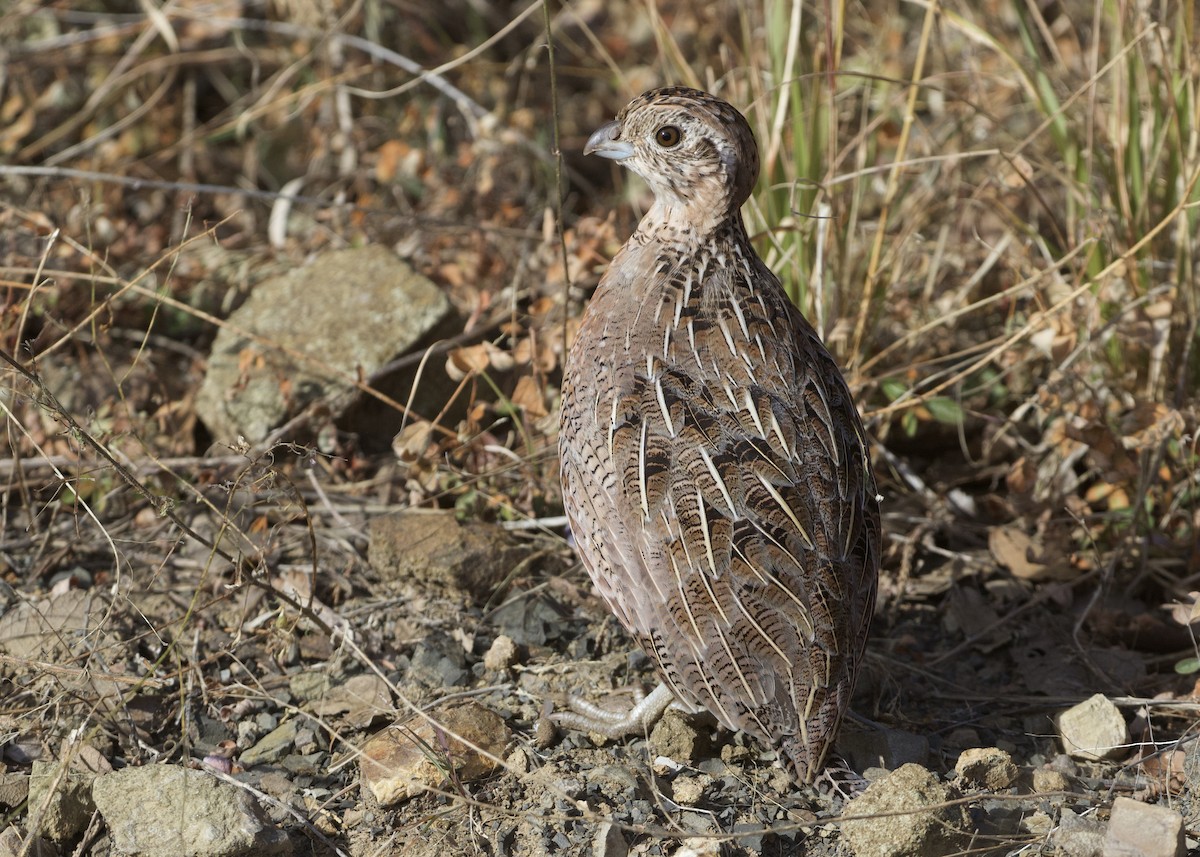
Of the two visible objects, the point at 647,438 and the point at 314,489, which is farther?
the point at 314,489

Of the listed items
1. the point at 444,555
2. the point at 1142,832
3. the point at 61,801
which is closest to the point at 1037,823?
the point at 1142,832

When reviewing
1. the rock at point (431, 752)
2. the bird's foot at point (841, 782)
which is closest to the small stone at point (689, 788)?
the bird's foot at point (841, 782)

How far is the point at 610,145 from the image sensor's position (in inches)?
150

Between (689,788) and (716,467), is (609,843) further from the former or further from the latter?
(716,467)

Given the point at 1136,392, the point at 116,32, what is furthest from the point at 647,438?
the point at 116,32

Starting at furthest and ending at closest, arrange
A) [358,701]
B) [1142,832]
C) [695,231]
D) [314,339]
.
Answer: [314,339] < [358,701] < [695,231] < [1142,832]

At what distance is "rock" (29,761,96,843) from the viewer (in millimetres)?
3338

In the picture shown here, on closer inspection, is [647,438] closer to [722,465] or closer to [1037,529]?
[722,465]

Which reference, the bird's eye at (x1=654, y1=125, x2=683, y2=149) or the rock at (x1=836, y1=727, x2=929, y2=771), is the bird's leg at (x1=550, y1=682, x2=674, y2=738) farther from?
the bird's eye at (x1=654, y1=125, x2=683, y2=149)

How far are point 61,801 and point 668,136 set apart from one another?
2446mm

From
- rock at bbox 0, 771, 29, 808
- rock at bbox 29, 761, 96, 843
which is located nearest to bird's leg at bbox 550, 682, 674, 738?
rock at bbox 29, 761, 96, 843

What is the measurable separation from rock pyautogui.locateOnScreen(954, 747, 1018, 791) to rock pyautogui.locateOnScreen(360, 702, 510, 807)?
1.29 m

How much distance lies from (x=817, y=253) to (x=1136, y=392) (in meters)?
1.34

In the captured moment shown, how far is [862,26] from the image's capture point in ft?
23.3
